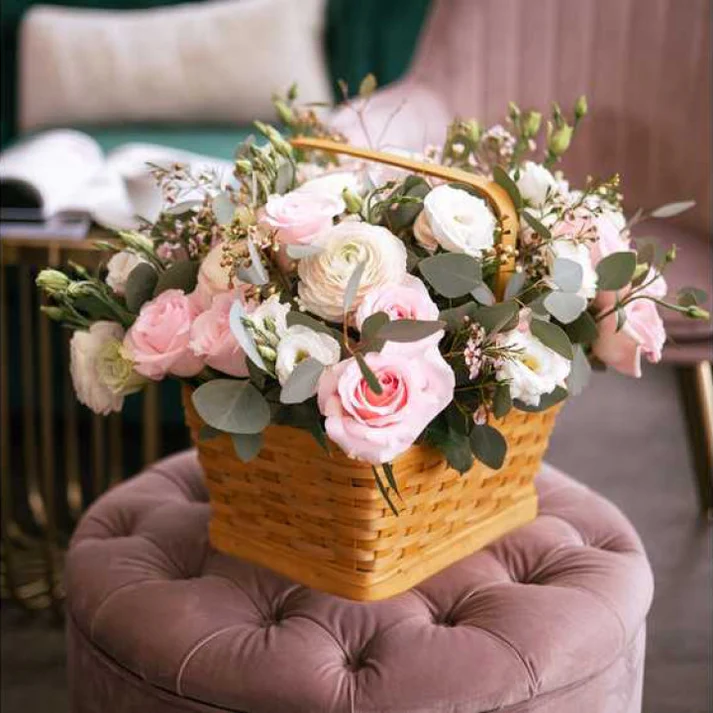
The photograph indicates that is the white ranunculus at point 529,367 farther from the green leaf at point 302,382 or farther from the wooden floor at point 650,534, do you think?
the wooden floor at point 650,534

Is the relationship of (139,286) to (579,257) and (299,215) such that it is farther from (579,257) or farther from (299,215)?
(579,257)

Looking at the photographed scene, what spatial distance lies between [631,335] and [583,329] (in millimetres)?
45

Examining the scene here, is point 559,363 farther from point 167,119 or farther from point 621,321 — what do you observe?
point 167,119

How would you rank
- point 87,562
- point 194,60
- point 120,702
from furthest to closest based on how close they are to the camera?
point 194,60
point 87,562
point 120,702

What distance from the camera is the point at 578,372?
1.07 metres

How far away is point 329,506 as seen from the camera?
3.46ft

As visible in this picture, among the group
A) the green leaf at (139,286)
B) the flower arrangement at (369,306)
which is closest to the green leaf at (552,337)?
the flower arrangement at (369,306)

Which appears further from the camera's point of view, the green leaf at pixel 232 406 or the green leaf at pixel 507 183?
the green leaf at pixel 507 183

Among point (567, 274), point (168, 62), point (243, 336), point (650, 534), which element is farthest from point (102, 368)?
point (168, 62)

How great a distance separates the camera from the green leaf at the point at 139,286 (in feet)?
3.61

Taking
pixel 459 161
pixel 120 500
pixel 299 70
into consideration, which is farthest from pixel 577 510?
pixel 299 70

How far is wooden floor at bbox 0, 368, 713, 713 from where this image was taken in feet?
5.39

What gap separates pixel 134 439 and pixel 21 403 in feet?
0.73

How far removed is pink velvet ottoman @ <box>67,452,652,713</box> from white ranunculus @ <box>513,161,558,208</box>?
34cm
